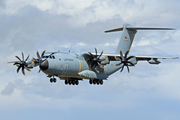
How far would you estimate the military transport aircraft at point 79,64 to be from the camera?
106 feet

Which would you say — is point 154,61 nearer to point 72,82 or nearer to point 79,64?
point 79,64

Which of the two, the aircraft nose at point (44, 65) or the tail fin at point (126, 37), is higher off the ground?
the tail fin at point (126, 37)

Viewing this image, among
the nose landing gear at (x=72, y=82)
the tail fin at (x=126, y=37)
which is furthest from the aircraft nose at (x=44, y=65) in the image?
the tail fin at (x=126, y=37)

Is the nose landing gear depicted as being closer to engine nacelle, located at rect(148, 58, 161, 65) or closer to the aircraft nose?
the aircraft nose

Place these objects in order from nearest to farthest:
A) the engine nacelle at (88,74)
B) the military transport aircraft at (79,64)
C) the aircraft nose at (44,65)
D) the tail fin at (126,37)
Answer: the aircraft nose at (44,65) < the military transport aircraft at (79,64) < the engine nacelle at (88,74) < the tail fin at (126,37)

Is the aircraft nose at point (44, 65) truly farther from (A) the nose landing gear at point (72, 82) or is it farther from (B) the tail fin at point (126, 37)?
(B) the tail fin at point (126, 37)

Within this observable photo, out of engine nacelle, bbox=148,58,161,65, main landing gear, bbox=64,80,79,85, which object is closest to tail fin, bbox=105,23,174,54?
engine nacelle, bbox=148,58,161,65

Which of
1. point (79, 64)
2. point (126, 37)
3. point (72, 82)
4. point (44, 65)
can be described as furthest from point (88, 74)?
point (126, 37)

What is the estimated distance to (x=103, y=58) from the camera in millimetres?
34875

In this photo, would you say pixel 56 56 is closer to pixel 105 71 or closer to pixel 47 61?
pixel 47 61

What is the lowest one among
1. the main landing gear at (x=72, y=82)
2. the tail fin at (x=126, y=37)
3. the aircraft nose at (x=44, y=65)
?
the main landing gear at (x=72, y=82)

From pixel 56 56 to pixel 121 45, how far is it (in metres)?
9.80

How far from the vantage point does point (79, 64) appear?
3447 cm

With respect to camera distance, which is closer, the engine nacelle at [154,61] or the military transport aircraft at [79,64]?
the military transport aircraft at [79,64]
